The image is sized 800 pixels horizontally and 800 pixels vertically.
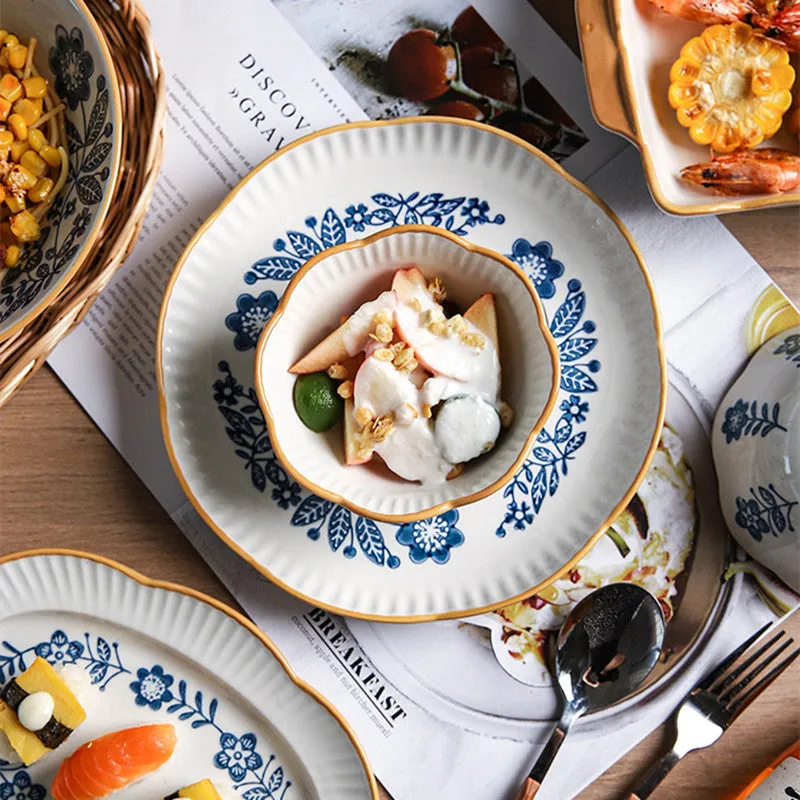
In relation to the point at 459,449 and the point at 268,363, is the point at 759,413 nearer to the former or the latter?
the point at 459,449

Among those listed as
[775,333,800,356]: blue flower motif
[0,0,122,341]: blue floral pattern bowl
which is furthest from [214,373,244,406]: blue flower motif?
[775,333,800,356]: blue flower motif

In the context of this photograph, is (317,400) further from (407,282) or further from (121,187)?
(121,187)

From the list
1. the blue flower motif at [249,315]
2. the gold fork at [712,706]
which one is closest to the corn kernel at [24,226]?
the blue flower motif at [249,315]

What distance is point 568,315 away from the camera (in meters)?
1.04

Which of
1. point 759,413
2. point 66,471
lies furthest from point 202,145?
point 759,413

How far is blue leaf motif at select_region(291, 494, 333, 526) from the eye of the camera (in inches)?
40.1

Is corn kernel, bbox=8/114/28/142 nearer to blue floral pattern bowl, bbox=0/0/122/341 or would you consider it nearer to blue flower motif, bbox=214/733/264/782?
blue floral pattern bowl, bbox=0/0/122/341

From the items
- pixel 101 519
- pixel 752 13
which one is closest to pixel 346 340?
pixel 101 519

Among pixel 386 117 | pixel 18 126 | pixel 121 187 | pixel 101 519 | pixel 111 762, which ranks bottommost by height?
pixel 111 762

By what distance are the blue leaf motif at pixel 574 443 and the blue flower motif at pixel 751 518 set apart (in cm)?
22

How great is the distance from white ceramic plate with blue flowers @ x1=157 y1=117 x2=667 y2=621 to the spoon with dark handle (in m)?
0.12

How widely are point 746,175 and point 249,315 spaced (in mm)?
618

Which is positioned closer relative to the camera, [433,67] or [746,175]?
[746,175]

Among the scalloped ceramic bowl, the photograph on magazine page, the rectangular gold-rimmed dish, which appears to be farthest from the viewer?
the photograph on magazine page
